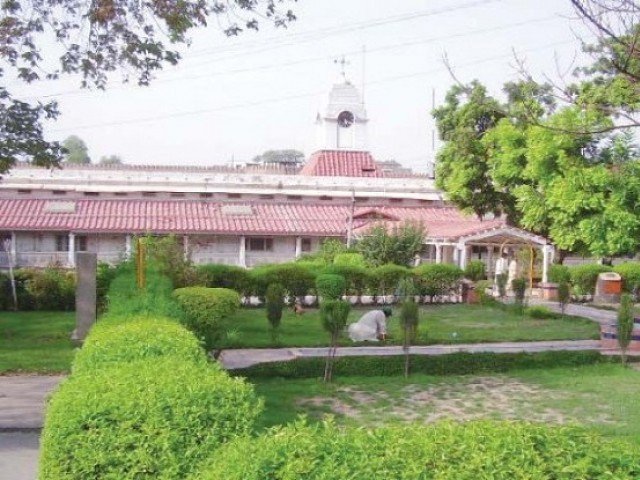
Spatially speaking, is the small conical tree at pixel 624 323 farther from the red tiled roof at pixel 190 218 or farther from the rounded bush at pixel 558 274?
the red tiled roof at pixel 190 218

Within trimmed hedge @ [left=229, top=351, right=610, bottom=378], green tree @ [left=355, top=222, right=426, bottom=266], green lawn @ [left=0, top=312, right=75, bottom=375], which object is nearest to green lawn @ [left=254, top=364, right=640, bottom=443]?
trimmed hedge @ [left=229, top=351, right=610, bottom=378]

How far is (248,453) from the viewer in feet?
10.4

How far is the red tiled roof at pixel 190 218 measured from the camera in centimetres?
3084

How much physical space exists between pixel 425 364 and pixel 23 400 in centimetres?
590

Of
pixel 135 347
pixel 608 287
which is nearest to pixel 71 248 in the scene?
pixel 608 287

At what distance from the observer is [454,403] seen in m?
10.1

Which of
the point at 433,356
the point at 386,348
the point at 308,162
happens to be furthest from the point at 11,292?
the point at 308,162

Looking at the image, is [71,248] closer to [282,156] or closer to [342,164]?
[342,164]

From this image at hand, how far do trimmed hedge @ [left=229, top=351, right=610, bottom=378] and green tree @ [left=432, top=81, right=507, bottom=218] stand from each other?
699 inches

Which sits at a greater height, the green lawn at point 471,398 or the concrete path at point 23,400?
the concrete path at point 23,400

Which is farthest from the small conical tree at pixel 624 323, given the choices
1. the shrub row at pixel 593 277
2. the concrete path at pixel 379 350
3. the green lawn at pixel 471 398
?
the shrub row at pixel 593 277

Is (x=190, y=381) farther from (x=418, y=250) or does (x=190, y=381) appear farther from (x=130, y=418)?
(x=418, y=250)

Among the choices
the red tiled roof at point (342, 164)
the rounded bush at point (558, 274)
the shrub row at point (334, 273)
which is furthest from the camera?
the red tiled roof at point (342, 164)

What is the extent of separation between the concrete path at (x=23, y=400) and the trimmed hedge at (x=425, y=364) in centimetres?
268
